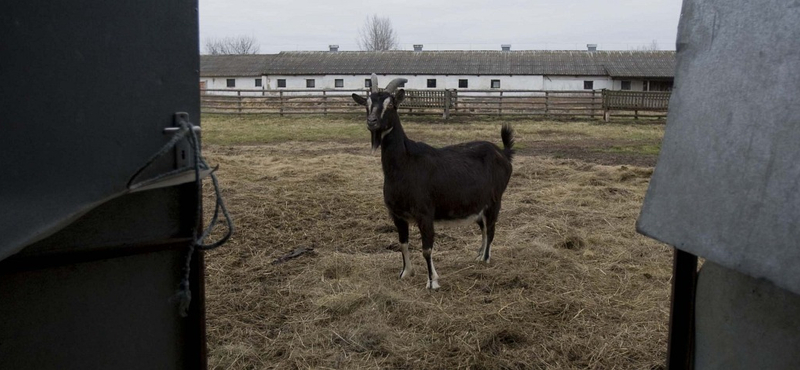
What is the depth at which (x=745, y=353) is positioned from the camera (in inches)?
70.1

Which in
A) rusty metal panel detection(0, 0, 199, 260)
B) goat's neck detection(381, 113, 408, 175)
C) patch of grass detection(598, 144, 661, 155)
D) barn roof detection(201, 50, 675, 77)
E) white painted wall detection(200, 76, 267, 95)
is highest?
barn roof detection(201, 50, 675, 77)

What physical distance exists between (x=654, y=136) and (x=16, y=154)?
18.3 metres

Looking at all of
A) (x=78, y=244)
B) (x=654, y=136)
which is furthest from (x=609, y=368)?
(x=654, y=136)

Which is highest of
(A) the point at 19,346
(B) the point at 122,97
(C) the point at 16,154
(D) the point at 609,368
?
(B) the point at 122,97

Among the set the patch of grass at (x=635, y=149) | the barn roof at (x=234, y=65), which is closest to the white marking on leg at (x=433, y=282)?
the patch of grass at (x=635, y=149)

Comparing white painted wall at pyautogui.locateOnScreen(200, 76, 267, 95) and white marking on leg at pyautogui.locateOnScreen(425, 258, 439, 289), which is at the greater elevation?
white painted wall at pyautogui.locateOnScreen(200, 76, 267, 95)

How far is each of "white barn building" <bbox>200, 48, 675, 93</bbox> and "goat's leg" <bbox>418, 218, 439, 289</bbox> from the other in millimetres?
32917

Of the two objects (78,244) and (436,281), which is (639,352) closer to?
(436,281)

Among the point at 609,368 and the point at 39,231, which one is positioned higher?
the point at 39,231

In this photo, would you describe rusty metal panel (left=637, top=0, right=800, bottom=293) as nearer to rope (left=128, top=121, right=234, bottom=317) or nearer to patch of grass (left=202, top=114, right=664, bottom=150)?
rope (left=128, top=121, right=234, bottom=317)

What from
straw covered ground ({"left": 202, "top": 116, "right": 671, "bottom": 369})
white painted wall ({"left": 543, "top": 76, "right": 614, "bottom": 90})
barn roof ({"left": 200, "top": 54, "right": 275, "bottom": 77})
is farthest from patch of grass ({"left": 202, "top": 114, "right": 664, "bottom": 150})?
barn roof ({"left": 200, "top": 54, "right": 275, "bottom": 77})

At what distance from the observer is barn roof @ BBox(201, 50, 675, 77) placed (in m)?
39.3

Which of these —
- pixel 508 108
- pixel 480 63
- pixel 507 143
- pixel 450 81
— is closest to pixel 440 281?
pixel 507 143

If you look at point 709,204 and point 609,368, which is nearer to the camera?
point 709,204
